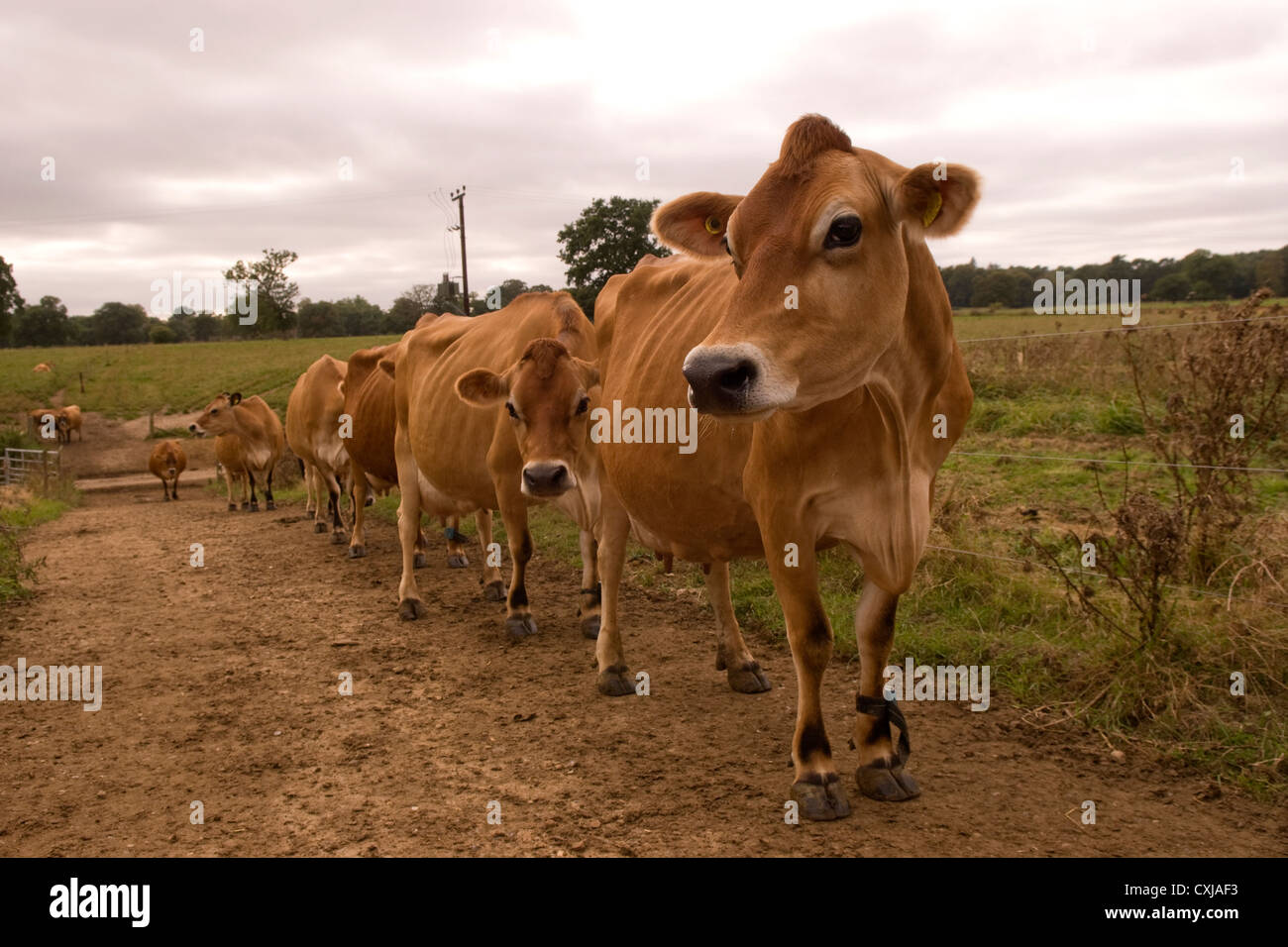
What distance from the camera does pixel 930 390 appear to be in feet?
11.5

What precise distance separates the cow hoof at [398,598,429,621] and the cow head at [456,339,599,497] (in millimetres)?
1903

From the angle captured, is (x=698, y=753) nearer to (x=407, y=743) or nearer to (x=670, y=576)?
(x=407, y=743)

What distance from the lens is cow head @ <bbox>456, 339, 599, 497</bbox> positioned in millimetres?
5637

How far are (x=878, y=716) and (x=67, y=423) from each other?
3325 cm

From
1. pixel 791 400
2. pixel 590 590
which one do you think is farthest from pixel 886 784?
pixel 590 590

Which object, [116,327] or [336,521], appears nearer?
[336,521]

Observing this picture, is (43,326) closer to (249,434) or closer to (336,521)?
(249,434)

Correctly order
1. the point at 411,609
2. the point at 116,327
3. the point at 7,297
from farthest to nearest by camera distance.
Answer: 1. the point at 116,327
2. the point at 7,297
3. the point at 411,609

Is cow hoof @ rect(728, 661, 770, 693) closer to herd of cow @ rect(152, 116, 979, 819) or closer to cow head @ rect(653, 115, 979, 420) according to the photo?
herd of cow @ rect(152, 116, 979, 819)

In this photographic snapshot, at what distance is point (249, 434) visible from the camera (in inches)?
664

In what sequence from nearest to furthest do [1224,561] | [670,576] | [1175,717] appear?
A: [1175,717] → [1224,561] → [670,576]

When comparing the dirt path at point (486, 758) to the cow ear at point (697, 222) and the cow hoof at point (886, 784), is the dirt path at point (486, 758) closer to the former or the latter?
the cow hoof at point (886, 784)

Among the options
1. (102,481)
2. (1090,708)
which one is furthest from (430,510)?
(102,481)
